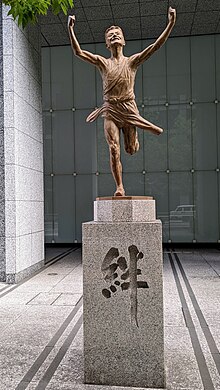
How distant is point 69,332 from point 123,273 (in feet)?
5.57

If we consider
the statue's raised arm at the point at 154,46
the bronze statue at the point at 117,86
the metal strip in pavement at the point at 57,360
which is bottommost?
the metal strip in pavement at the point at 57,360

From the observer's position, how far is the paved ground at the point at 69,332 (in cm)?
355

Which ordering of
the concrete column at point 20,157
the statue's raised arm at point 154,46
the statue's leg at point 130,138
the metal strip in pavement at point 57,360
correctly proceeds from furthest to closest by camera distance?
the concrete column at point 20,157 < the statue's leg at point 130,138 < the statue's raised arm at point 154,46 < the metal strip in pavement at point 57,360

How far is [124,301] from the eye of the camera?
11.5 ft

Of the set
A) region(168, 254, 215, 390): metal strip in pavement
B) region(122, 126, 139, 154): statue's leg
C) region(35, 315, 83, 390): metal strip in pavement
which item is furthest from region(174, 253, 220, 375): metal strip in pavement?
region(122, 126, 139, 154): statue's leg

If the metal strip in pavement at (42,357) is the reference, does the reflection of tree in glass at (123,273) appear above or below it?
above

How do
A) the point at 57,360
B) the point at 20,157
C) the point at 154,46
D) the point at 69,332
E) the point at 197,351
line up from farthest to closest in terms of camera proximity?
the point at 20,157, the point at 69,332, the point at 197,351, the point at 57,360, the point at 154,46

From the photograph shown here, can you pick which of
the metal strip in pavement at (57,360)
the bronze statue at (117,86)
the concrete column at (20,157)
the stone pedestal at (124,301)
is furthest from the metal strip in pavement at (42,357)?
the concrete column at (20,157)

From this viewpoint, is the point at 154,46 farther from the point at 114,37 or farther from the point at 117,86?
the point at 117,86

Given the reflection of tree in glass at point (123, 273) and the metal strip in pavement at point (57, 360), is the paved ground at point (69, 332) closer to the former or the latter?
the metal strip in pavement at point (57, 360)

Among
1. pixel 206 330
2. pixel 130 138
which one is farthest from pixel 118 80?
pixel 206 330

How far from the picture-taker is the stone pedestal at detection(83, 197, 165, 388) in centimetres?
346

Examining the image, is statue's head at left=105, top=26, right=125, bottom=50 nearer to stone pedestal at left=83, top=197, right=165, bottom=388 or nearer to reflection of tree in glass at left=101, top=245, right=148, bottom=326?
stone pedestal at left=83, top=197, right=165, bottom=388

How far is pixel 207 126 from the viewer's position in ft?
42.6
